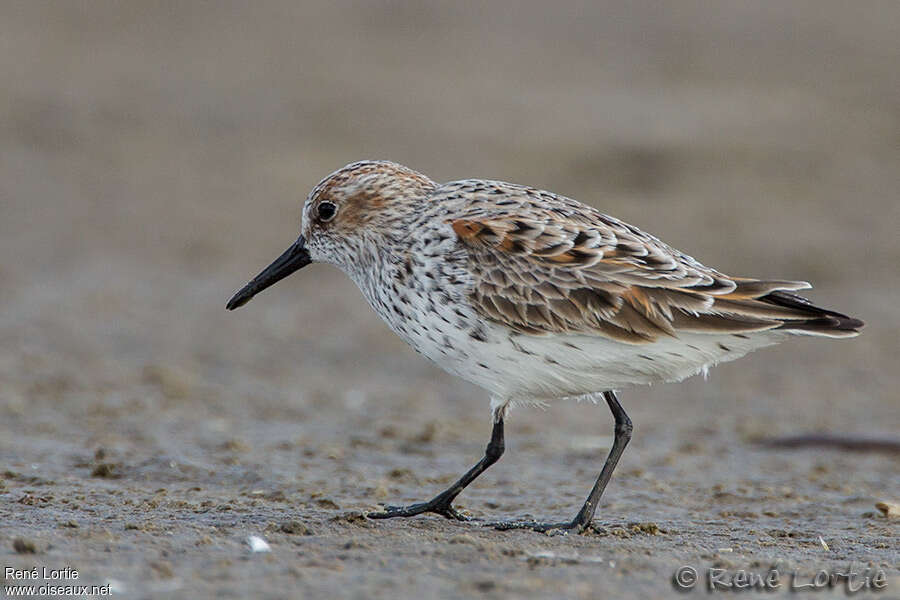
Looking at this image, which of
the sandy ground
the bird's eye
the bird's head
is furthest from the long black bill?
the sandy ground

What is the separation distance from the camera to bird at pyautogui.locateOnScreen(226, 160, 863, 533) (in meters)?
6.11

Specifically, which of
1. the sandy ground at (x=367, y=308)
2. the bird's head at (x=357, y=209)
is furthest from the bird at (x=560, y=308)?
the sandy ground at (x=367, y=308)

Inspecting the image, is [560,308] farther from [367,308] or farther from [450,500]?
[367,308]

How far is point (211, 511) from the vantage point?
21.5ft

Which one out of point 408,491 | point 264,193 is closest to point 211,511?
point 408,491

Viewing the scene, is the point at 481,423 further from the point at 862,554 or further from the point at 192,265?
the point at 192,265

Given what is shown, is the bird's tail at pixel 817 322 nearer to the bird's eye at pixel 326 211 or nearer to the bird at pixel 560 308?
the bird at pixel 560 308

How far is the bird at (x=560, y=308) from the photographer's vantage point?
6.11 metres

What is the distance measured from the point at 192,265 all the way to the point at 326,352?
115 inches

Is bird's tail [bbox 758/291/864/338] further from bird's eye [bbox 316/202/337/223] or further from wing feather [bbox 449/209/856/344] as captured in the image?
bird's eye [bbox 316/202/337/223]

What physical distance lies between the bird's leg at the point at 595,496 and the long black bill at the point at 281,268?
186 centimetres

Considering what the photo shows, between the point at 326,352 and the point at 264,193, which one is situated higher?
the point at 264,193

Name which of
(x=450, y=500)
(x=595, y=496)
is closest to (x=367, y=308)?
(x=450, y=500)

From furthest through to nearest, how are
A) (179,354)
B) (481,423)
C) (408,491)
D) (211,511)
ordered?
1. (179,354)
2. (481,423)
3. (408,491)
4. (211,511)
